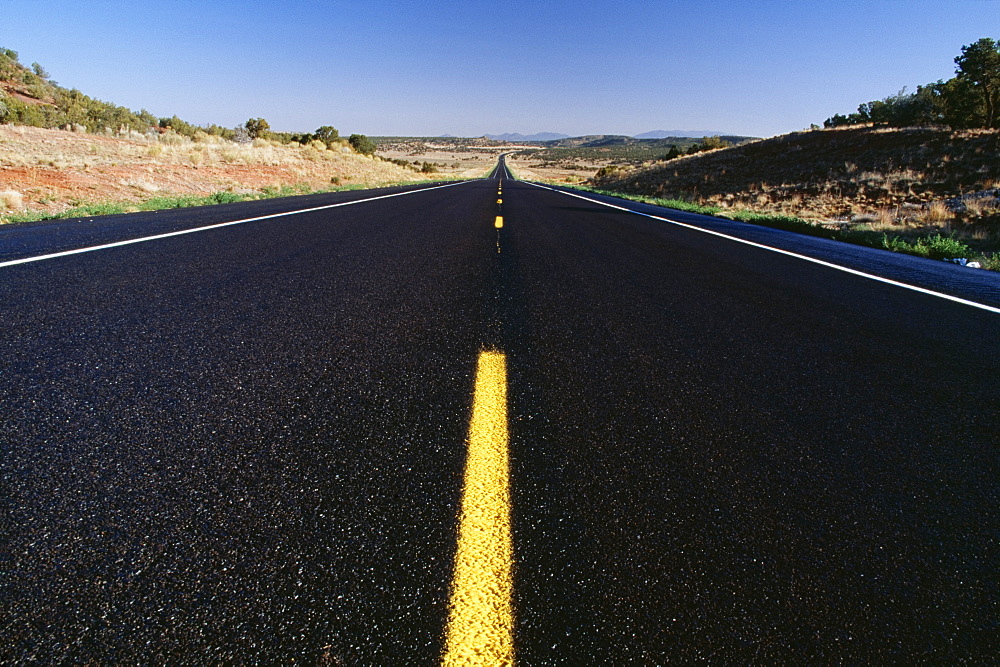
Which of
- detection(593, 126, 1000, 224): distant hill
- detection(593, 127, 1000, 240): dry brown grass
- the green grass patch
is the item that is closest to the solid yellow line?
the green grass patch

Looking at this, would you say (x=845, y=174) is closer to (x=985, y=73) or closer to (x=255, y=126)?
(x=985, y=73)

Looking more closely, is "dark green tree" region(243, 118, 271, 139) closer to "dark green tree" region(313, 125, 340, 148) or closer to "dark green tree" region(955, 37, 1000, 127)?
"dark green tree" region(313, 125, 340, 148)

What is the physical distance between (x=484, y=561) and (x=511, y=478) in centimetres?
41

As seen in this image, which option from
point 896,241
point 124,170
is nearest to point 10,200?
point 124,170

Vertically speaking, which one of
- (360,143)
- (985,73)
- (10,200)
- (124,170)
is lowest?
(10,200)

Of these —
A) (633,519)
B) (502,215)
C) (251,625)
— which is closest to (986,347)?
(633,519)

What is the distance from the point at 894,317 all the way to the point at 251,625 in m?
5.11

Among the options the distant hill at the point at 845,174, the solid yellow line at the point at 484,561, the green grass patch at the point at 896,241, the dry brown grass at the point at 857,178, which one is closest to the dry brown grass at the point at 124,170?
the solid yellow line at the point at 484,561

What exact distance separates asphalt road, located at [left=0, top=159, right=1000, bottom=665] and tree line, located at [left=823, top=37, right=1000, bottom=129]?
1898 inches

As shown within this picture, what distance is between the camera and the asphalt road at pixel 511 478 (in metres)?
1.28

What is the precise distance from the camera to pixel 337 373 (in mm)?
2729

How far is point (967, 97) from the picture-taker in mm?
38469

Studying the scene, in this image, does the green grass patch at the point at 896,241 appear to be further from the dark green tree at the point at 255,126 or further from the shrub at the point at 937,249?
the dark green tree at the point at 255,126

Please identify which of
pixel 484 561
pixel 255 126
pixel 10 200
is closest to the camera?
pixel 484 561
